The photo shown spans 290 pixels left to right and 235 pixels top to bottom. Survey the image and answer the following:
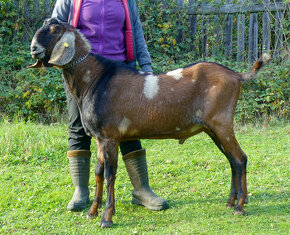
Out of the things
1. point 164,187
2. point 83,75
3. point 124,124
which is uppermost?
point 83,75

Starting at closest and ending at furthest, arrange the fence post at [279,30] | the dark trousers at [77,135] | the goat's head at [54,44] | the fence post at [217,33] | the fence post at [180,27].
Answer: the goat's head at [54,44]
the dark trousers at [77,135]
the fence post at [279,30]
the fence post at [217,33]
the fence post at [180,27]

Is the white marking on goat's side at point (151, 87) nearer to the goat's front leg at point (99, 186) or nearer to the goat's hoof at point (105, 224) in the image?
the goat's front leg at point (99, 186)

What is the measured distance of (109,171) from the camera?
433 centimetres

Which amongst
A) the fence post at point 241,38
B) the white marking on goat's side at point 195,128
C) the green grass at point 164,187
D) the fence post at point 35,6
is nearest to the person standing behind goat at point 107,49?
the green grass at point 164,187

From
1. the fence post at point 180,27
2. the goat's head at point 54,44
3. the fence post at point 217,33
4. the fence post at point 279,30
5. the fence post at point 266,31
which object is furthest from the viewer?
the fence post at point 180,27

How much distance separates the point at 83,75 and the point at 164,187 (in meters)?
1.99

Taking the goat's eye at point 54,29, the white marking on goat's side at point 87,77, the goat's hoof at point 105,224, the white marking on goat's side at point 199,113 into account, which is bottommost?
the goat's hoof at point 105,224

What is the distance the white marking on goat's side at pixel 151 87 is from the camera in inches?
167

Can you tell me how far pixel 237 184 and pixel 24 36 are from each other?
24.9 ft

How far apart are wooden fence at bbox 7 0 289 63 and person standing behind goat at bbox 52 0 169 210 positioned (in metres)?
5.71

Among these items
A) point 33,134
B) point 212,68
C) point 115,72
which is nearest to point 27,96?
point 33,134

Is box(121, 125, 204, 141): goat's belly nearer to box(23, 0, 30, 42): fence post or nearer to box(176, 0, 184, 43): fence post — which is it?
box(176, 0, 184, 43): fence post

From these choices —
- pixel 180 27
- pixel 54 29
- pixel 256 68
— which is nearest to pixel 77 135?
pixel 54 29

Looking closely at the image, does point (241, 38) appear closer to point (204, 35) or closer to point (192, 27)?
point (204, 35)
